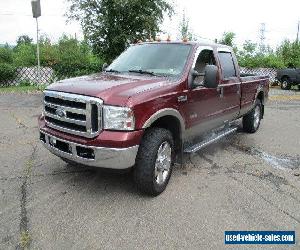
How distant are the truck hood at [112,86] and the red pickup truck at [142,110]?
1 centimetres

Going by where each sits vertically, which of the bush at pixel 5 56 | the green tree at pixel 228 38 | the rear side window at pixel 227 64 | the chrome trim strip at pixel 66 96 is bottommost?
the chrome trim strip at pixel 66 96

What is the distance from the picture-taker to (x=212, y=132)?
21.5ft

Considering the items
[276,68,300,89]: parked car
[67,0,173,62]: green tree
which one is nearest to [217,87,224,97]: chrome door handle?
[67,0,173,62]: green tree

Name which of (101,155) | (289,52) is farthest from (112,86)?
(289,52)

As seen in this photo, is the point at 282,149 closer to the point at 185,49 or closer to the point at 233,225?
the point at 185,49

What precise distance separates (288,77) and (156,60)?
1799 centimetres

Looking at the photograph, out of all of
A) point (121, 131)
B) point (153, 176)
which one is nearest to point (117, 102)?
point (121, 131)

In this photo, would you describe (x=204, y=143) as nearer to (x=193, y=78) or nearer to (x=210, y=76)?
(x=193, y=78)

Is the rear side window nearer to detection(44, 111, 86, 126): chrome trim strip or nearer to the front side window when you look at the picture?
the front side window

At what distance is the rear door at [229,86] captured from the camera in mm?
6246

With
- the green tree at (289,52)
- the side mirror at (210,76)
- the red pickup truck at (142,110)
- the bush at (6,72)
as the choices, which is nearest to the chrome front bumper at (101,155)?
the red pickup truck at (142,110)

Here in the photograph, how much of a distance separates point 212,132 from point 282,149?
64.1 inches

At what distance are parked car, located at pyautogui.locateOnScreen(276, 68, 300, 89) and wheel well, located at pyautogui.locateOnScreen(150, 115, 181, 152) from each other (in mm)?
18010

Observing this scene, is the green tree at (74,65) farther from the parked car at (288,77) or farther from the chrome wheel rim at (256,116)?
the chrome wheel rim at (256,116)
